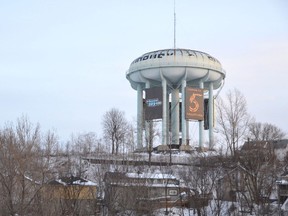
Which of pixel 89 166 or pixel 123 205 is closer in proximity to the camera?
pixel 123 205

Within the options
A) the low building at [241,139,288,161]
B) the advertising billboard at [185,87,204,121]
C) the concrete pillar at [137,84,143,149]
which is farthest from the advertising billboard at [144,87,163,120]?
the low building at [241,139,288,161]

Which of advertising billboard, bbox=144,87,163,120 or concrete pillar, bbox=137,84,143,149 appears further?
concrete pillar, bbox=137,84,143,149

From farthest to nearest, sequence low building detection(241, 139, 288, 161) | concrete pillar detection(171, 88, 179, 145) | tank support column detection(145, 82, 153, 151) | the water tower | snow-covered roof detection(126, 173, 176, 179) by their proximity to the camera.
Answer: concrete pillar detection(171, 88, 179, 145) → the water tower → tank support column detection(145, 82, 153, 151) → low building detection(241, 139, 288, 161) → snow-covered roof detection(126, 173, 176, 179)

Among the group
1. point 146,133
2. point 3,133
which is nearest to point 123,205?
point 3,133

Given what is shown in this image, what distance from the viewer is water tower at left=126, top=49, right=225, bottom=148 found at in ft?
235

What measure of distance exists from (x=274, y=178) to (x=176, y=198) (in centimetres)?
964

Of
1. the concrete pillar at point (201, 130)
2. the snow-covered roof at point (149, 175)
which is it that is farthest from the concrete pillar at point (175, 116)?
the snow-covered roof at point (149, 175)

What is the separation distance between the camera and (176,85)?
251 feet

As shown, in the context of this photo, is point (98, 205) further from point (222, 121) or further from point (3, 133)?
point (222, 121)

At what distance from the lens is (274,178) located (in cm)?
4528

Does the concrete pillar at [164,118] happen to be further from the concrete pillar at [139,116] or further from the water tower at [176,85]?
the concrete pillar at [139,116]

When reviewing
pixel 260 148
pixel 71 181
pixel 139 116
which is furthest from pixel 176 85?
pixel 71 181

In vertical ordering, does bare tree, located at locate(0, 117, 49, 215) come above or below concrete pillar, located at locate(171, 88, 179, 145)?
below

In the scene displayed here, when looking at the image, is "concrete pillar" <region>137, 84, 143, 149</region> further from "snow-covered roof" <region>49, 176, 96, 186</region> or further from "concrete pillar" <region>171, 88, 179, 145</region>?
"snow-covered roof" <region>49, 176, 96, 186</region>
